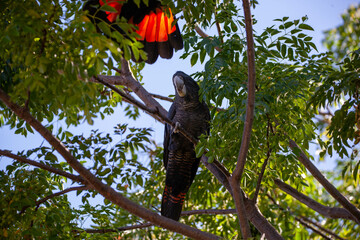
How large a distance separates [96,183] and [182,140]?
2.04 metres

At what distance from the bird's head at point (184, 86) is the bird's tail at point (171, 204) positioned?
3.85 feet

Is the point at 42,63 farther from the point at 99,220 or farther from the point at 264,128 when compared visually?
the point at 99,220

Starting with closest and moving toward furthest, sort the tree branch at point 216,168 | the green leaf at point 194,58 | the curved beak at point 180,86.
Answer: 1. the tree branch at point 216,168
2. the green leaf at point 194,58
3. the curved beak at point 180,86

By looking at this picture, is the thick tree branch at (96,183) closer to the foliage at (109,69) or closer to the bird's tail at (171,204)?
the foliage at (109,69)

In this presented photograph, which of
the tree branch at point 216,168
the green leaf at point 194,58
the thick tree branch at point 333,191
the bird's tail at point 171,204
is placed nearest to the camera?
the tree branch at point 216,168

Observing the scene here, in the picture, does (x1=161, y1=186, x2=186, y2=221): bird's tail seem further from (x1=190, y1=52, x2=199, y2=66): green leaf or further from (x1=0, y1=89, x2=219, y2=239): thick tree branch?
(x1=190, y1=52, x2=199, y2=66): green leaf

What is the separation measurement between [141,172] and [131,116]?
8.24ft

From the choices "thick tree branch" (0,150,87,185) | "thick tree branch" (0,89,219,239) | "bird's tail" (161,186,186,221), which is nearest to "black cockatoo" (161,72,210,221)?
"bird's tail" (161,186,186,221)

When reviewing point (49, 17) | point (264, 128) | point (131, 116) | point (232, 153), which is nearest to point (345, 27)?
point (264, 128)

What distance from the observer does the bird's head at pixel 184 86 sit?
4441 mm

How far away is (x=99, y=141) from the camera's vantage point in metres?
4.07

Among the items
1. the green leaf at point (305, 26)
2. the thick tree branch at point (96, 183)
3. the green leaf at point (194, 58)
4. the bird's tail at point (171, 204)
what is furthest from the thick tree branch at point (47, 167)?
the green leaf at point (305, 26)

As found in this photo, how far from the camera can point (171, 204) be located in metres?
4.32

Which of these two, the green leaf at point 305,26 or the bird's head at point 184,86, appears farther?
the bird's head at point 184,86
